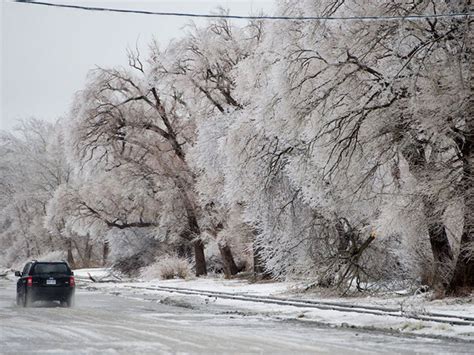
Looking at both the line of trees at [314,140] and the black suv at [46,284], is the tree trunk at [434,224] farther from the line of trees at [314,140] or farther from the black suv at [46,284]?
the black suv at [46,284]

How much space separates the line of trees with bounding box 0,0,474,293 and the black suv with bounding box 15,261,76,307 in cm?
752

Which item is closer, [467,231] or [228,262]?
[467,231]

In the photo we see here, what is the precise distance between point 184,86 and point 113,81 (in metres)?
6.48

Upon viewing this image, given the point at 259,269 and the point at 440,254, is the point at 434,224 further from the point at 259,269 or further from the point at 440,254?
the point at 259,269

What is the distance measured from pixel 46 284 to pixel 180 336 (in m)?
12.3

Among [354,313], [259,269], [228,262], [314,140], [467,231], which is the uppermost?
[314,140]

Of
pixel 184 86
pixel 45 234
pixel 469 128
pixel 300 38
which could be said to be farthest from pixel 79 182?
pixel 469 128

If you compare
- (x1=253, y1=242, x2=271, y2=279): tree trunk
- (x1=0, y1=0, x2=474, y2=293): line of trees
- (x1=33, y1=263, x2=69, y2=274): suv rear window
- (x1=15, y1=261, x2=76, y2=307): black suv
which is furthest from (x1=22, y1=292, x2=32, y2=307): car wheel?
(x1=253, y1=242, x2=271, y2=279): tree trunk

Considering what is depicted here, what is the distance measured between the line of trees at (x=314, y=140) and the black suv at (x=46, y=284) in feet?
24.7

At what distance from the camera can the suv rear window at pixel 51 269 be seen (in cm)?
2788

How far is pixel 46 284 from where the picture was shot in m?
27.5

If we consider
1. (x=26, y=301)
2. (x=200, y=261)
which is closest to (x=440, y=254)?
(x=26, y=301)

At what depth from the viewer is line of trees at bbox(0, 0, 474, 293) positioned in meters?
22.8

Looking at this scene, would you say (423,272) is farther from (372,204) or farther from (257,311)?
(257,311)
